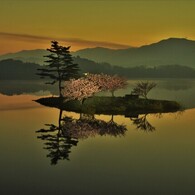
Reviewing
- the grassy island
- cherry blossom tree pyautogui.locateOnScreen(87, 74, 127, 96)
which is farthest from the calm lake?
cherry blossom tree pyautogui.locateOnScreen(87, 74, 127, 96)

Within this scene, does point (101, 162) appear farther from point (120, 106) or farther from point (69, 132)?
point (120, 106)

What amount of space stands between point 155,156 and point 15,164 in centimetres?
1139

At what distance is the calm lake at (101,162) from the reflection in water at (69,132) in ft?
0.35

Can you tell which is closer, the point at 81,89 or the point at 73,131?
the point at 73,131

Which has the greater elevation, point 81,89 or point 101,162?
point 81,89

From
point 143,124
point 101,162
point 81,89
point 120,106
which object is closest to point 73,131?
point 143,124

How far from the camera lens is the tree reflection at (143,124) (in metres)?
51.5

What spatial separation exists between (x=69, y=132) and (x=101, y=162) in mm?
15347

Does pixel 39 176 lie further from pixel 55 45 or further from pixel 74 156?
pixel 55 45

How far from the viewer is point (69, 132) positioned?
157ft

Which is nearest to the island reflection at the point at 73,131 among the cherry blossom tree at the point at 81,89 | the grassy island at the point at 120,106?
the grassy island at the point at 120,106

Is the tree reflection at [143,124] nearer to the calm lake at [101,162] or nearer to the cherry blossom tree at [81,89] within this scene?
the calm lake at [101,162]

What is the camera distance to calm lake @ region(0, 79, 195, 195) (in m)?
26.7

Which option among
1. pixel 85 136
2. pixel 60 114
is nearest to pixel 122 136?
pixel 85 136
